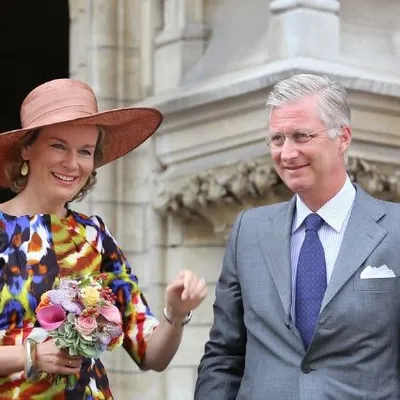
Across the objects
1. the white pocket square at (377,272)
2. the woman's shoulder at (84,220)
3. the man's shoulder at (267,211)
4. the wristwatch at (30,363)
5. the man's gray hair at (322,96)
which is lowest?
the wristwatch at (30,363)

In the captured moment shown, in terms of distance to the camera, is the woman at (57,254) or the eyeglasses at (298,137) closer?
the eyeglasses at (298,137)

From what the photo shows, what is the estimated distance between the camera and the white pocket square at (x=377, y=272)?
367 centimetres

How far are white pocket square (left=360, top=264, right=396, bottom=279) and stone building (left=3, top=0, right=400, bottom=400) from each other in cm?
195

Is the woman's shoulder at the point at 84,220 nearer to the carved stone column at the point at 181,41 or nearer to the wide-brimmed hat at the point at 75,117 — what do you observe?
the wide-brimmed hat at the point at 75,117

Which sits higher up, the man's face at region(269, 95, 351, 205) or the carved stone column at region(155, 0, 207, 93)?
the carved stone column at region(155, 0, 207, 93)

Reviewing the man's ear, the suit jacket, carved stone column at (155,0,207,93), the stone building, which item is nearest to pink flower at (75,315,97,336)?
the suit jacket

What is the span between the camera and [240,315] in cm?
385

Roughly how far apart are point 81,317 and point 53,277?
218mm

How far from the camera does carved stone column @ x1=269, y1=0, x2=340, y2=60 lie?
18.6 ft

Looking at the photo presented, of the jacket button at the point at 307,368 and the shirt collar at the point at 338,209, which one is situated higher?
the shirt collar at the point at 338,209

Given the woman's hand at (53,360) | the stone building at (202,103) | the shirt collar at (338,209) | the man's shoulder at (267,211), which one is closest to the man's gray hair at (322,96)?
the shirt collar at (338,209)

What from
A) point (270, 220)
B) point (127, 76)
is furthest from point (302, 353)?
point (127, 76)

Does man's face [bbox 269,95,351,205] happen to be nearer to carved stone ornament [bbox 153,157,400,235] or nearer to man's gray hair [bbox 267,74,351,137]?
man's gray hair [bbox 267,74,351,137]

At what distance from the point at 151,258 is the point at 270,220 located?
2.57m
